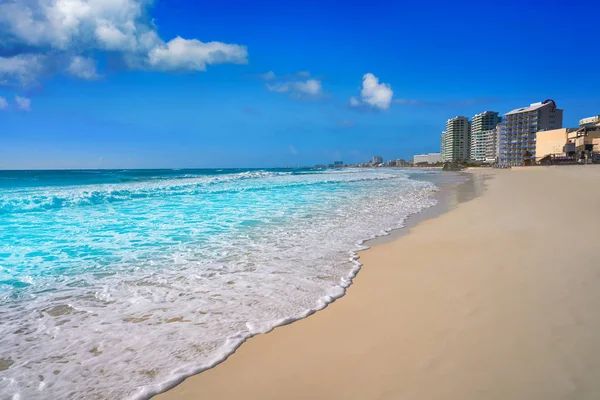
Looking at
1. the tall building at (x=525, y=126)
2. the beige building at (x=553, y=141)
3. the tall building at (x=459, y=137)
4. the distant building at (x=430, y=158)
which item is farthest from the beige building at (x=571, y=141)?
the distant building at (x=430, y=158)

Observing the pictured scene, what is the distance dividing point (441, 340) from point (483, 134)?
144 meters

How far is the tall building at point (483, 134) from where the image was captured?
121 meters

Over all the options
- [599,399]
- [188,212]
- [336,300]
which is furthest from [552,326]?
[188,212]

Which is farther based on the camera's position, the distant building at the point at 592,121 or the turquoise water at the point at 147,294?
the distant building at the point at 592,121

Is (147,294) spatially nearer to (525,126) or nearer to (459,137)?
(525,126)

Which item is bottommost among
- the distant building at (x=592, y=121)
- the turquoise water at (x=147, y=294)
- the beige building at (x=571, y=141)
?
the turquoise water at (x=147, y=294)

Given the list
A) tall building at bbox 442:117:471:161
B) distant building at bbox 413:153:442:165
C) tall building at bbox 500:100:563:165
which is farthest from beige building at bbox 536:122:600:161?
distant building at bbox 413:153:442:165

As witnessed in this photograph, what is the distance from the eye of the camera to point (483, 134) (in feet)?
411

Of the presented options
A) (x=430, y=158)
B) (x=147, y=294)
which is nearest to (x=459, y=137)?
(x=430, y=158)

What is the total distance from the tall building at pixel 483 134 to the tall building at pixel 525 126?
1320 inches

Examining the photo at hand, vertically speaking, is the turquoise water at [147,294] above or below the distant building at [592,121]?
below

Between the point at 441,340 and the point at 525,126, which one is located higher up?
the point at 525,126

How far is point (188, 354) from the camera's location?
8.30 feet

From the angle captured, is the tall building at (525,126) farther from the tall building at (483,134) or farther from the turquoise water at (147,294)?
the turquoise water at (147,294)
